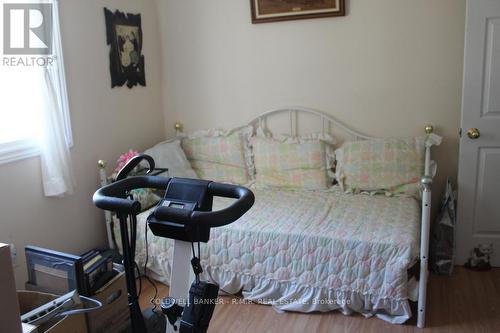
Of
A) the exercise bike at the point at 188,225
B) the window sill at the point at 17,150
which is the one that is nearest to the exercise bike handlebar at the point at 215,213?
the exercise bike at the point at 188,225

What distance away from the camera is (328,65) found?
328cm

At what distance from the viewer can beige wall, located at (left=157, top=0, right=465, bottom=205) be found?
9.97 feet

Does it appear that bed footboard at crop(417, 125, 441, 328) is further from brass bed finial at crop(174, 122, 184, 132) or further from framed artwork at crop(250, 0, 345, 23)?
brass bed finial at crop(174, 122, 184, 132)

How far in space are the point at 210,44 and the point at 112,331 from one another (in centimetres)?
224

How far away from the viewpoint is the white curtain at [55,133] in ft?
8.48

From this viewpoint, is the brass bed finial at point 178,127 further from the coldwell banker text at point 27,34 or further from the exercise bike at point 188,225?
the exercise bike at point 188,225

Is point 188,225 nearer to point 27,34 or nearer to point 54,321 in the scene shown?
point 54,321

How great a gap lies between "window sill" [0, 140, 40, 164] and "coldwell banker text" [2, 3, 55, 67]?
43 cm

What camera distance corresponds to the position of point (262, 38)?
11.2 feet

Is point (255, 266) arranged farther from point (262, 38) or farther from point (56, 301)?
point (262, 38)

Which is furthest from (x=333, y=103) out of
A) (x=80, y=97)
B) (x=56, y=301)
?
(x=56, y=301)

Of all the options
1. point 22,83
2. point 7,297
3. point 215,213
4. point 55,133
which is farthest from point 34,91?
point 215,213

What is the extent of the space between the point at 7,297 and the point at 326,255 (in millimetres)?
1591

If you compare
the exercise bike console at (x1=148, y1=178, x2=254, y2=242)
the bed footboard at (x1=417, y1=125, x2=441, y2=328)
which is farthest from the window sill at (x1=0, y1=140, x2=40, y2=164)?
the bed footboard at (x1=417, y1=125, x2=441, y2=328)
